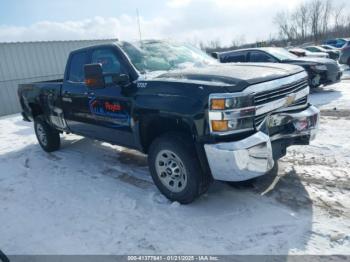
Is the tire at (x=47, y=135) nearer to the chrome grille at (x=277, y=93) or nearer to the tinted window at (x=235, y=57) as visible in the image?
the chrome grille at (x=277, y=93)

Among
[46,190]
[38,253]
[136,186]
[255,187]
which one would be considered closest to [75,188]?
[46,190]

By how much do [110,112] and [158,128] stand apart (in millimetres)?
866

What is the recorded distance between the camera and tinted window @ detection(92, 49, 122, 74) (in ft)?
13.9

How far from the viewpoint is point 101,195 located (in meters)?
4.17

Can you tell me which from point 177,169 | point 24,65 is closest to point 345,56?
point 177,169

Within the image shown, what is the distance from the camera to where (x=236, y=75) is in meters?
3.30

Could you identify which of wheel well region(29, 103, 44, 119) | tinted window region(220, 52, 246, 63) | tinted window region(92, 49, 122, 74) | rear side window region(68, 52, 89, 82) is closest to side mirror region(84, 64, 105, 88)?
tinted window region(92, 49, 122, 74)

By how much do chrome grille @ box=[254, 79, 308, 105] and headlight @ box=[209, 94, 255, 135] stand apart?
134 mm

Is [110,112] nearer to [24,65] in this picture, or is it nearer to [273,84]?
[273,84]

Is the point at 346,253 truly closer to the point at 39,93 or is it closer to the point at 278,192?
the point at 278,192

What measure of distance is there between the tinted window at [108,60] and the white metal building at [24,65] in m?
11.4

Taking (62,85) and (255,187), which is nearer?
(255,187)

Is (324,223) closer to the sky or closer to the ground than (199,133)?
closer to the ground

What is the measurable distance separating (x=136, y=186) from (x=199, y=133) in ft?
5.17
